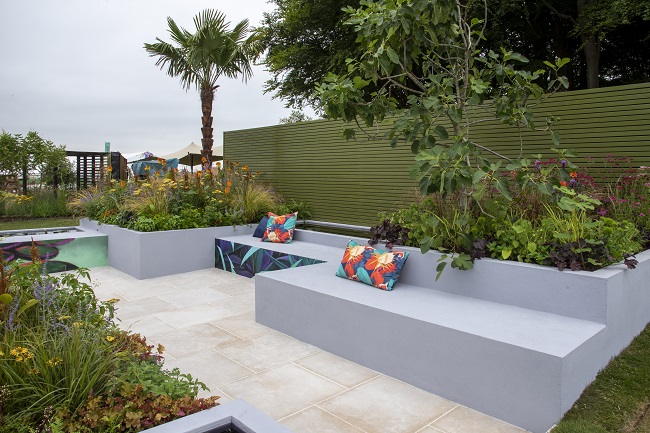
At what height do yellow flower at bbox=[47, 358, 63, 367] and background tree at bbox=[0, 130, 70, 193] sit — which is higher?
background tree at bbox=[0, 130, 70, 193]

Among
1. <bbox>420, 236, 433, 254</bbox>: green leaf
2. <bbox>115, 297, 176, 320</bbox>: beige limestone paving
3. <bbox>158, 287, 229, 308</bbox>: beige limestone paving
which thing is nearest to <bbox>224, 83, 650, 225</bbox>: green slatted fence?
<bbox>420, 236, 433, 254</bbox>: green leaf

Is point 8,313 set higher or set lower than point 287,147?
A: lower

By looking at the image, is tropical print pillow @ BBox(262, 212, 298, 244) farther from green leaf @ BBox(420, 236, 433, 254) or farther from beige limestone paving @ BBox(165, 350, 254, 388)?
green leaf @ BBox(420, 236, 433, 254)

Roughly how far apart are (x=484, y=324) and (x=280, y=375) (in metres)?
1.39

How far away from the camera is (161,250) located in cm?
611

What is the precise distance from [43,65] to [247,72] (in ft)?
13.3

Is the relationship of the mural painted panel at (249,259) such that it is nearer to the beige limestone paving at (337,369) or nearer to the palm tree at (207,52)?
the beige limestone paving at (337,369)

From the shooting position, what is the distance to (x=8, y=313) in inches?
83.4

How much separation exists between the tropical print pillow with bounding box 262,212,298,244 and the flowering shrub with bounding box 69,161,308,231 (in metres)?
0.74

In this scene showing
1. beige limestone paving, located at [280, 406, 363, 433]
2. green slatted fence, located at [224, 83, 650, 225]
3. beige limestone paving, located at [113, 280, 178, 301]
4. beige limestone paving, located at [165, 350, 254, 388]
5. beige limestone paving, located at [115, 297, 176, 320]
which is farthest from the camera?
beige limestone paving, located at [113, 280, 178, 301]

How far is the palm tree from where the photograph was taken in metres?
9.39

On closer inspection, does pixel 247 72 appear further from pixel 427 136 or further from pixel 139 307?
pixel 427 136

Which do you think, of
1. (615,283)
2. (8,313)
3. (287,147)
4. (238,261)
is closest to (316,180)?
(287,147)

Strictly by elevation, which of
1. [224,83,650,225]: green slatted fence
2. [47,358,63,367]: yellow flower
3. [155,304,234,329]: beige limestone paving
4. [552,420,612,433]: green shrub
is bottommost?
[155,304,234,329]: beige limestone paving
